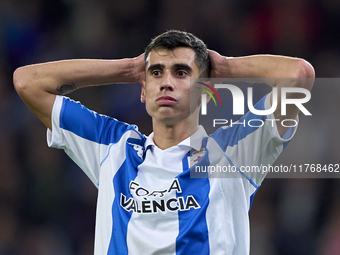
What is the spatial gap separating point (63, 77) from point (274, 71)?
1162 millimetres

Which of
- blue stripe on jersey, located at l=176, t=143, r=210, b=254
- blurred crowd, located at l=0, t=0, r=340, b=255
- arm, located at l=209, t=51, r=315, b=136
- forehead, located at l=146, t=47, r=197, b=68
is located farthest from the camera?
blurred crowd, located at l=0, t=0, r=340, b=255

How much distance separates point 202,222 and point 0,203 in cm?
318

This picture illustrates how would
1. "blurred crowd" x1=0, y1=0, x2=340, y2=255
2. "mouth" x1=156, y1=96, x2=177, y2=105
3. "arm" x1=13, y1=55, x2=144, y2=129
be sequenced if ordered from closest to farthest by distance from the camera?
1. "mouth" x1=156, y1=96, x2=177, y2=105
2. "arm" x1=13, y1=55, x2=144, y2=129
3. "blurred crowd" x1=0, y1=0, x2=340, y2=255

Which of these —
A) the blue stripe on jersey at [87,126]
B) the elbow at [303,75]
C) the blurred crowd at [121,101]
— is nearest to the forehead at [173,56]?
the blue stripe on jersey at [87,126]

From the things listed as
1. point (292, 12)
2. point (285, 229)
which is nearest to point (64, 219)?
point (285, 229)

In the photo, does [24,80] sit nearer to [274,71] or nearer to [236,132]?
[236,132]

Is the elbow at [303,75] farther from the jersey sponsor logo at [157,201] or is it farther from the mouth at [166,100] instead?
the jersey sponsor logo at [157,201]

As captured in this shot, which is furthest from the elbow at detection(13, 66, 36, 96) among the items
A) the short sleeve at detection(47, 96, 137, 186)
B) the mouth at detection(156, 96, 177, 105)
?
the mouth at detection(156, 96, 177, 105)

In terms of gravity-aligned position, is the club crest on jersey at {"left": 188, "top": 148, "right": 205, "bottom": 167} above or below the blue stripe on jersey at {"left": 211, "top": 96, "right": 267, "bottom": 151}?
below

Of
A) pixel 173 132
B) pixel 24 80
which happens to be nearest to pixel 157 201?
pixel 173 132

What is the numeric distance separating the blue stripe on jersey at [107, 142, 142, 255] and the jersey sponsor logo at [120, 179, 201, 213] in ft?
0.10

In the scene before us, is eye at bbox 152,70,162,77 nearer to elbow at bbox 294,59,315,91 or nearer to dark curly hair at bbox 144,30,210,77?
dark curly hair at bbox 144,30,210,77

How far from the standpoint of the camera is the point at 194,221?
231 centimetres

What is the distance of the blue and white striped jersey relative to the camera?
2.31m
